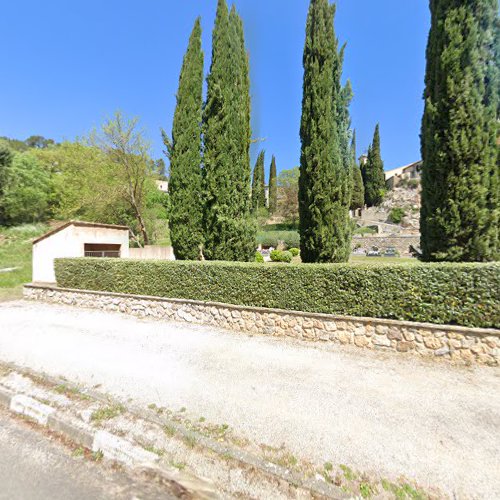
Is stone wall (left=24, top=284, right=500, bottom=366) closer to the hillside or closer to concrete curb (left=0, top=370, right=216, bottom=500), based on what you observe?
concrete curb (left=0, top=370, right=216, bottom=500)

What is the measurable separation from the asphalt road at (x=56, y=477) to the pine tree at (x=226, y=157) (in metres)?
5.46

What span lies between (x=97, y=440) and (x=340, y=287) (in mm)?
4441

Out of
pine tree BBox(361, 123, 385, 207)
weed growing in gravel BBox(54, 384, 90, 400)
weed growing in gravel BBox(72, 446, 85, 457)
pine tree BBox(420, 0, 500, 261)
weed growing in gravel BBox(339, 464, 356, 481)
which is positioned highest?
pine tree BBox(361, 123, 385, 207)

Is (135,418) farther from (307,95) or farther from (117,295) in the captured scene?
(307,95)

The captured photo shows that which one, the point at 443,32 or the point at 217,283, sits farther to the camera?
the point at 217,283

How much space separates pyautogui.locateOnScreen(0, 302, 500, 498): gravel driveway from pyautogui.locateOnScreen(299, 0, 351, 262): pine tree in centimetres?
311

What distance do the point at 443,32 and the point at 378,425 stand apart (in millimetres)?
7641

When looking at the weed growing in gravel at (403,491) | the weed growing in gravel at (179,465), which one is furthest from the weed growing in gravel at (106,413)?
the weed growing in gravel at (403,491)

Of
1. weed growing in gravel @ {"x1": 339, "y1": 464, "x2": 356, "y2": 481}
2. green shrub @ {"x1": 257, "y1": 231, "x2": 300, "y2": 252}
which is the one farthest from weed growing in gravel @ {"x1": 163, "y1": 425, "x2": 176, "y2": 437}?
green shrub @ {"x1": 257, "y1": 231, "x2": 300, "y2": 252}

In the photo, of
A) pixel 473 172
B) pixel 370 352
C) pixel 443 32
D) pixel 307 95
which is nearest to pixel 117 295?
pixel 370 352

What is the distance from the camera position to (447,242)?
522 centimetres

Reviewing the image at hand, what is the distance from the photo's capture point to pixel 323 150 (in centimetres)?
678

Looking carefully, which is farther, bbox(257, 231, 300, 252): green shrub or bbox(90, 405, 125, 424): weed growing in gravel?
bbox(257, 231, 300, 252): green shrub

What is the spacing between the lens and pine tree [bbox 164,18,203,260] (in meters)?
8.66
